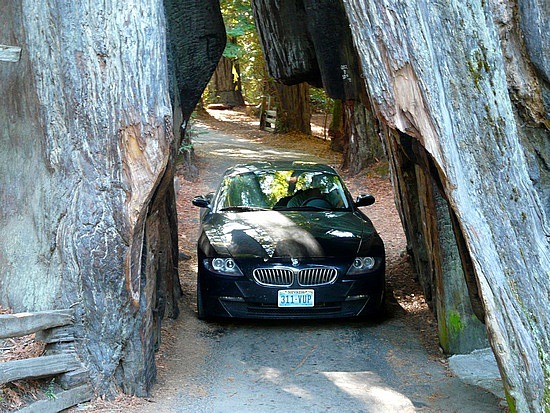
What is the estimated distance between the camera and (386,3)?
6.25 metres

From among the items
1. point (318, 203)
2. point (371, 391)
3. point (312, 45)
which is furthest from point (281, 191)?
point (371, 391)

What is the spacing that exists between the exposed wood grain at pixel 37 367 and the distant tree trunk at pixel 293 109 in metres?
22.5

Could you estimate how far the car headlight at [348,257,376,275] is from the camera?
29.0 feet

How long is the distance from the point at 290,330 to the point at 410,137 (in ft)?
10.4

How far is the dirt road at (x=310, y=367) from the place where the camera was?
6.95 metres

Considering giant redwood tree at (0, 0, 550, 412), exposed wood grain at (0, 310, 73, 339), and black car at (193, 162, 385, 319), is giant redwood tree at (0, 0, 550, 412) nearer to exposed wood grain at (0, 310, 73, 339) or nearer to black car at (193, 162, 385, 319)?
exposed wood grain at (0, 310, 73, 339)

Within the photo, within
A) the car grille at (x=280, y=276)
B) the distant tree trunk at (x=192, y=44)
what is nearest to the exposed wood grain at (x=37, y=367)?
the car grille at (x=280, y=276)

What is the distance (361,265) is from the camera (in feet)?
29.2

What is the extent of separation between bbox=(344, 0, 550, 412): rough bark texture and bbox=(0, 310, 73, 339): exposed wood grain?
3.13 meters

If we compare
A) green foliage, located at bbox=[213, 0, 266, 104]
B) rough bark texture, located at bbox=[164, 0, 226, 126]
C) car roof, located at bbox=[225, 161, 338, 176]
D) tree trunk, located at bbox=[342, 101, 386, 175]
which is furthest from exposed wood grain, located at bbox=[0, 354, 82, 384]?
green foliage, located at bbox=[213, 0, 266, 104]

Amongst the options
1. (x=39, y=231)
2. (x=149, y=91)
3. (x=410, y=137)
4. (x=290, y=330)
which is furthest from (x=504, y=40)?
(x=39, y=231)

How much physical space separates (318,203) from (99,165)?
412 cm

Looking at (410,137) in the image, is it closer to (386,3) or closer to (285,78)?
(386,3)

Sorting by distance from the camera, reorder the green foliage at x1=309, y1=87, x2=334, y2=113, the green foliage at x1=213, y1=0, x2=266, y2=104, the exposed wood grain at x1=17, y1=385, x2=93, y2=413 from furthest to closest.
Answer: the green foliage at x1=309, y1=87, x2=334, y2=113
the green foliage at x1=213, y1=0, x2=266, y2=104
the exposed wood grain at x1=17, y1=385, x2=93, y2=413
